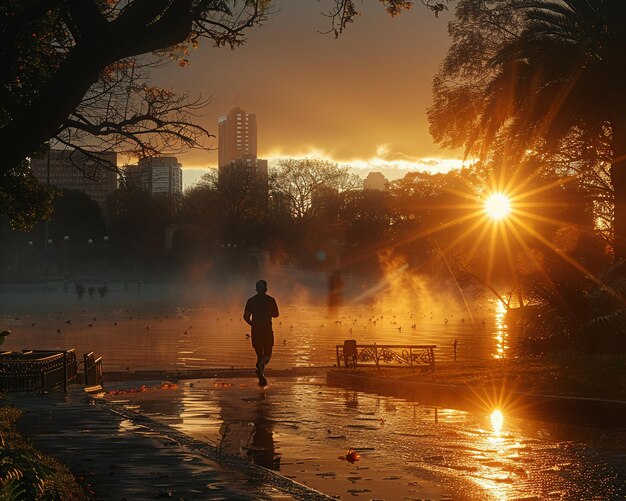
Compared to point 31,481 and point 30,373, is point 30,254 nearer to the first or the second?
point 30,373

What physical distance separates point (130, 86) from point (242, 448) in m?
7.35

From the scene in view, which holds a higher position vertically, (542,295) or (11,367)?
(542,295)

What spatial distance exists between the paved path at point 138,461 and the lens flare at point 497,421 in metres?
4.26

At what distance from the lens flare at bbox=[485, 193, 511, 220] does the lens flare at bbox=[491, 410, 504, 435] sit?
28.6 meters

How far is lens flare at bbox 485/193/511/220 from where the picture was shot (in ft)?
146

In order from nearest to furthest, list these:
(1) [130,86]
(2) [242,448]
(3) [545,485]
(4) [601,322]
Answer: (3) [545,485], (2) [242,448], (1) [130,86], (4) [601,322]

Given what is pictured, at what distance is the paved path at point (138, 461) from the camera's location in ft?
27.3

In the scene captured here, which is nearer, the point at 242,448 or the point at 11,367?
the point at 242,448

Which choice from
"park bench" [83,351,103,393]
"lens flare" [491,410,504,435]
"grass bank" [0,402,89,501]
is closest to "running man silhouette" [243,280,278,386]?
"park bench" [83,351,103,393]

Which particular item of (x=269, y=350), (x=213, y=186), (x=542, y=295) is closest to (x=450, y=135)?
(x=542, y=295)

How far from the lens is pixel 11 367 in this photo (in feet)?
63.0

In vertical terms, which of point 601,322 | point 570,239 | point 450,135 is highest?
point 450,135

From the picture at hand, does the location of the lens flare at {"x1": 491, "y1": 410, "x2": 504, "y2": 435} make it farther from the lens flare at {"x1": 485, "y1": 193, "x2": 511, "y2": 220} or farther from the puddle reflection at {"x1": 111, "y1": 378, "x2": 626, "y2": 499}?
the lens flare at {"x1": 485, "y1": 193, "x2": 511, "y2": 220}

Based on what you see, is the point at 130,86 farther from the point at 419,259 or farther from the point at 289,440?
the point at 419,259
